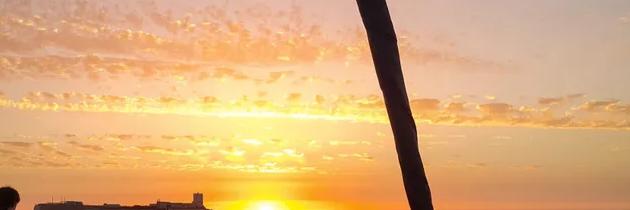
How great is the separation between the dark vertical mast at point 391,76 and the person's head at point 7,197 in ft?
10.9

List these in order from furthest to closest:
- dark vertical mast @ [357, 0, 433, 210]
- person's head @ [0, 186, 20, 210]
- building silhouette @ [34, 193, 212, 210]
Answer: building silhouette @ [34, 193, 212, 210] → person's head @ [0, 186, 20, 210] → dark vertical mast @ [357, 0, 433, 210]

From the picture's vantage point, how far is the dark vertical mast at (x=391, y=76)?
17.6 ft

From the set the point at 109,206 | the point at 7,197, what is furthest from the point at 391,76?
the point at 109,206

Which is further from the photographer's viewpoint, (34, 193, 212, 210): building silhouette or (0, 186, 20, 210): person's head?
(34, 193, 212, 210): building silhouette

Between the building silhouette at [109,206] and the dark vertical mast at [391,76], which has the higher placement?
the building silhouette at [109,206]

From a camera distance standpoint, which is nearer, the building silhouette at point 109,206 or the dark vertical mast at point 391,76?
the dark vertical mast at point 391,76

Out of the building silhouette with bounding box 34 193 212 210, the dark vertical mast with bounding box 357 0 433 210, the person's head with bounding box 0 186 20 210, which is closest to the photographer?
the dark vertical mast with bounding box 357 0 433 210

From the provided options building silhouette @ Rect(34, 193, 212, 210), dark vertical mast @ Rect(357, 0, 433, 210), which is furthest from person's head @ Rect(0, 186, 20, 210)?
building silhouette @ Rect(34, 193, 212, 210)

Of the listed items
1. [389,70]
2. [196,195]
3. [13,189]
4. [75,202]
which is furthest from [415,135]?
[196,195]

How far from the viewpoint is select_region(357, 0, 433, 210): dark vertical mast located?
17.6 feet

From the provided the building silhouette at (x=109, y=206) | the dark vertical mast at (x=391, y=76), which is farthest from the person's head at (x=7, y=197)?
the building silhouette at (x=109, y=206)

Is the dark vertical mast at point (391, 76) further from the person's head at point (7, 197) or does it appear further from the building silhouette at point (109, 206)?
the building silhouette at point (109, 206)

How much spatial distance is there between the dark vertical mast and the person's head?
3.33 m

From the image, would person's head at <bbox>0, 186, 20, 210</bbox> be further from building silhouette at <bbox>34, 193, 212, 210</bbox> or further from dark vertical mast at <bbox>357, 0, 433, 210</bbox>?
building silhouette at <bbox>34, 193, 212, 210</bbox>
